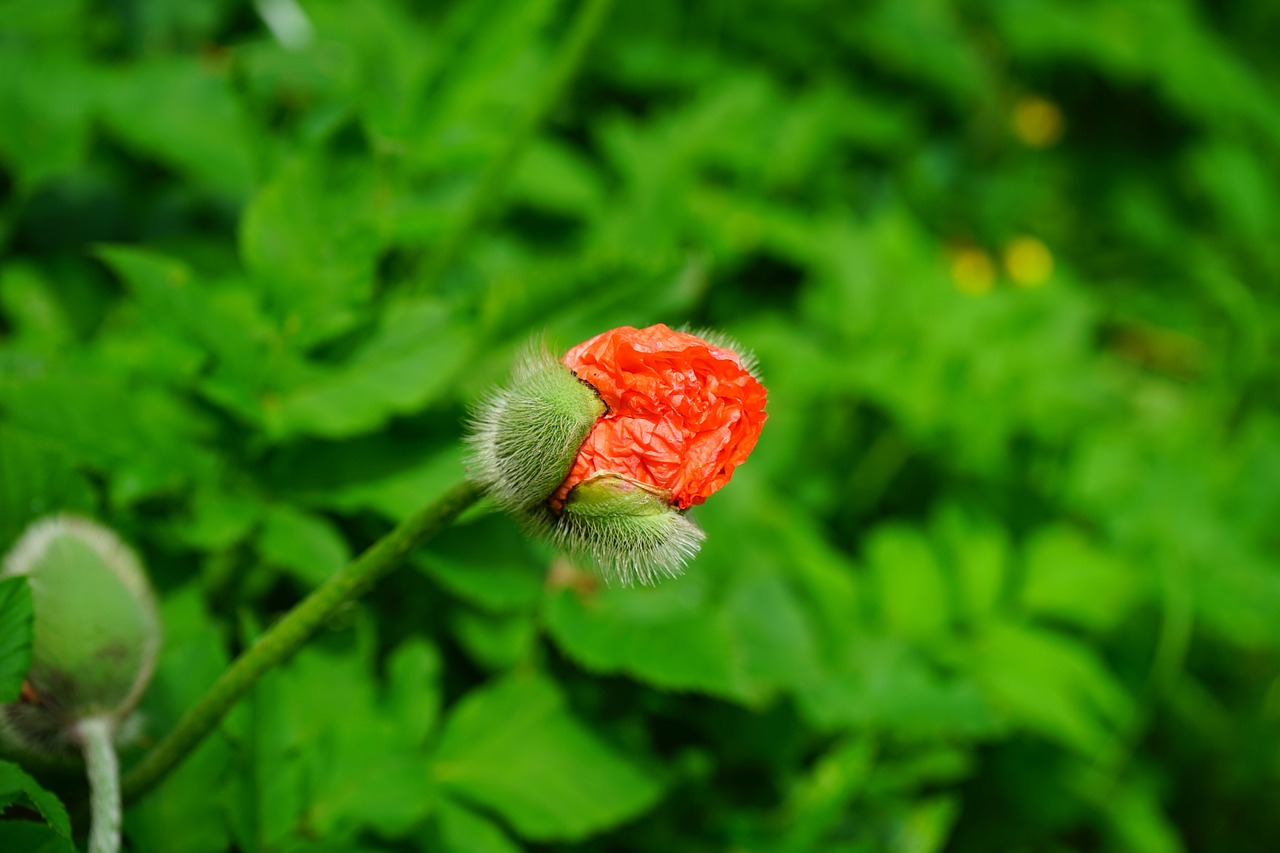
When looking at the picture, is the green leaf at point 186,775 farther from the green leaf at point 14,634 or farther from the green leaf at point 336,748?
the green leaf at point 14,634

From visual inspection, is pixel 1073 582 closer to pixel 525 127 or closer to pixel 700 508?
pixel 700 508

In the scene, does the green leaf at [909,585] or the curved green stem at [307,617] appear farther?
the green leaf at [909,585]

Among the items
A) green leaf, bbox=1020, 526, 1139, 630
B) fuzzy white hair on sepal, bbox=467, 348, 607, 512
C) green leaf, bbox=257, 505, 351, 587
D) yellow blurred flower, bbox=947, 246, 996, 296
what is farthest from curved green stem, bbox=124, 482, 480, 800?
yellow blurred flower, bbox=947, 246, 996, 296

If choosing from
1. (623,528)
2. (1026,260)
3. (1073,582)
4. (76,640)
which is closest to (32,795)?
(76,640)

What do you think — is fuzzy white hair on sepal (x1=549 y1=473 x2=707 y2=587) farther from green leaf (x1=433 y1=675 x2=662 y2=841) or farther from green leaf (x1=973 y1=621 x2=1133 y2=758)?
green leaf (x1=973 y1=621 x2=1133 y2=758)

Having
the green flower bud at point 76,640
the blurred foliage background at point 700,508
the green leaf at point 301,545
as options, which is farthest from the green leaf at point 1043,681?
the green flower bud at point 76,640

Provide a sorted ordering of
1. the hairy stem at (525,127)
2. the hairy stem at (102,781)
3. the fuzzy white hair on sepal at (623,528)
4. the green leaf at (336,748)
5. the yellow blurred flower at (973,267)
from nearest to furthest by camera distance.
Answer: the fuzzy white hair on sepal at (623,528)
the hairy stem at (102,781)
the green leaf at (336,748)
the hairy stem at (525,127)
the yellow blurred flower at (973,267)

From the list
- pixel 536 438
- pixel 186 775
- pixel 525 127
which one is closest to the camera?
pixel 536 438
